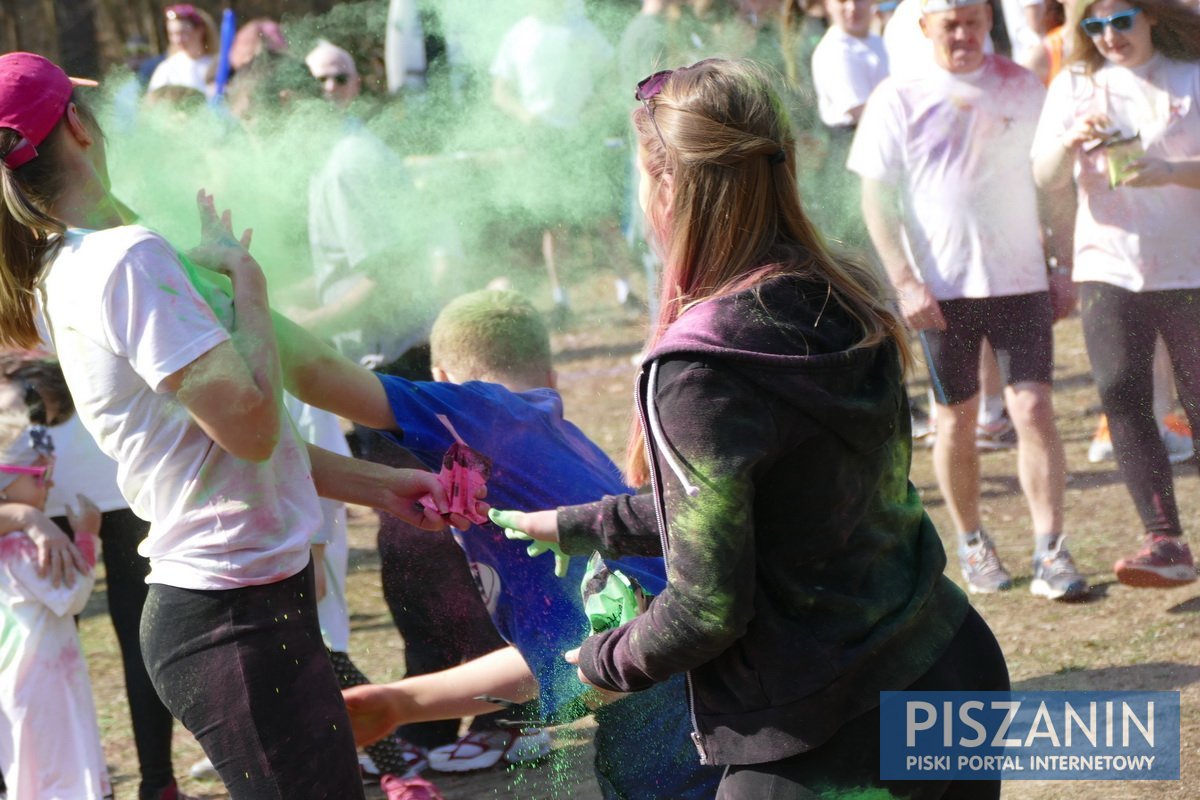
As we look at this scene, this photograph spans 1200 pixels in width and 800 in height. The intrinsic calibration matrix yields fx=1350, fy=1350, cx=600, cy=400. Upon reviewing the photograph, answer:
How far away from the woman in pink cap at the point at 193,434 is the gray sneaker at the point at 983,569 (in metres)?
2.61

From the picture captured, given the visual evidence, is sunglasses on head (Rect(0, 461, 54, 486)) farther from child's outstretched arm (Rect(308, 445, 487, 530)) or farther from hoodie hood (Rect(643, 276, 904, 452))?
hoodie hood (Rect(643, 276, 904, 452))

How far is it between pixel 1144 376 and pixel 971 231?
68 centimetres

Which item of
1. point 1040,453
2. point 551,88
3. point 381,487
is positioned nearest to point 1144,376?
point 1040,453

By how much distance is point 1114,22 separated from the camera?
13.1ft

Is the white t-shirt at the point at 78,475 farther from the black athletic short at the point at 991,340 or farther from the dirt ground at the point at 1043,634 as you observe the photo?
Result: the black athletic short at the point at 991,340

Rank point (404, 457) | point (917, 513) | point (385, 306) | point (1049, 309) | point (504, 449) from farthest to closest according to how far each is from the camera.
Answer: point (1049, 309), point (385, 306), point (404, 457), point (504, 449), point (917, 513)

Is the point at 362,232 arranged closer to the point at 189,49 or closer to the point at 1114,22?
the point at 1114,22

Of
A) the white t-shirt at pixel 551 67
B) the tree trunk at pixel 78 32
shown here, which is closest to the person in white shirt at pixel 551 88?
the white t-shirt at pixel 551 67

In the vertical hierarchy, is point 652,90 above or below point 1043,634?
above

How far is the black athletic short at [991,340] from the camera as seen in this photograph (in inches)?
166

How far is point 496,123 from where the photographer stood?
11.7 feet

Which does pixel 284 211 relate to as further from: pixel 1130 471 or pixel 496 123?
pixel 1130 471

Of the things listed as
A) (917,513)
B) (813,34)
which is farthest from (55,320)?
(813,34)

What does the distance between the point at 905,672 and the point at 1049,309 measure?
110 inches
